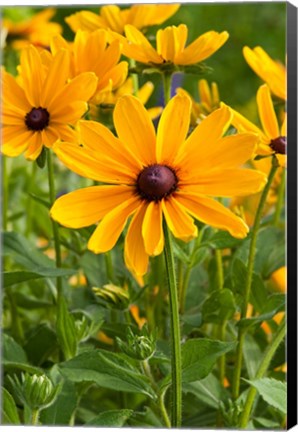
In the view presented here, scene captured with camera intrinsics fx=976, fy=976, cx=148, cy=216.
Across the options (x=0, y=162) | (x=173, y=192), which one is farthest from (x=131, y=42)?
(x=0, y=162)

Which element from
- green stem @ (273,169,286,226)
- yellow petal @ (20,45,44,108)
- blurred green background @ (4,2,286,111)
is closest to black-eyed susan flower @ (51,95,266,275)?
yellow petal @ (20,45,44,108)

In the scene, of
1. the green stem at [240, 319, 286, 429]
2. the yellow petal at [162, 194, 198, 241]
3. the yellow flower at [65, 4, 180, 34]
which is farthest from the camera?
the yellow flower at [65, 4, 180, 34]

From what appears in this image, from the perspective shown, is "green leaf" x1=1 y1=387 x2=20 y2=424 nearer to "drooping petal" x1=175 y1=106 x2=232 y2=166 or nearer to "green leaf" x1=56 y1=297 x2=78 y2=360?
"green leaf" x1=56 y1=297 x2=78 y2=360

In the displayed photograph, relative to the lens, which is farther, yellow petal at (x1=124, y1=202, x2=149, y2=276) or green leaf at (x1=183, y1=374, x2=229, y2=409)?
green leaf at (x1=183, y1=374, x2=229, y2=409)

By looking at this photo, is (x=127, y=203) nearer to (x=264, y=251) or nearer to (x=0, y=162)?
(x=264, y=251)

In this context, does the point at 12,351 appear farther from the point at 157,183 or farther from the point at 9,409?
the point at 157,183

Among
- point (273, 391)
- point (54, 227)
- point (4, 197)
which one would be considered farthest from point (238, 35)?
point (273, 391)
